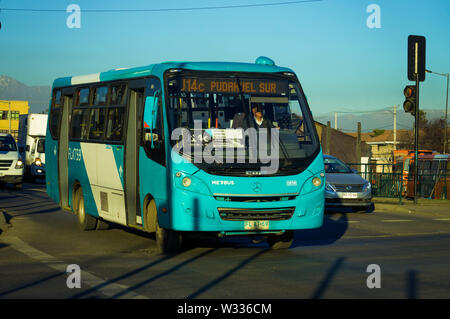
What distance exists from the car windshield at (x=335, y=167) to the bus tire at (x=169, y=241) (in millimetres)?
11526

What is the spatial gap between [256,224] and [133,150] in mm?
2738

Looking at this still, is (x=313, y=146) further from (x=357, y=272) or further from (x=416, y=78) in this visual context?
(x=416, y=78)

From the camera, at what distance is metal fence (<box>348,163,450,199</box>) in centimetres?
2664

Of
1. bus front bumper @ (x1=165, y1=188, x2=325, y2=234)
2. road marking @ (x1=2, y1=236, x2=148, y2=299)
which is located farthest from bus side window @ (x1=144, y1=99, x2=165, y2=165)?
road marking @ (x1=2, y1=236, x2=148, y2=299)

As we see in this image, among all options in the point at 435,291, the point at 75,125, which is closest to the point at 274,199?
the point at 435,291

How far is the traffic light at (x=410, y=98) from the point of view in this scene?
21875 millimetres

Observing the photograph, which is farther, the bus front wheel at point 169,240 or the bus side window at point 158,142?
the bus front wheel at point 169,240

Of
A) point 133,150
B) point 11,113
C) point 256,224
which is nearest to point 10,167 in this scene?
point 133,150

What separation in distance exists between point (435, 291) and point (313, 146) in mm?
3923

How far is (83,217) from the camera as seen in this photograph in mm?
15602

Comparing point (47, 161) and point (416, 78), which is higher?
point (416, 78)

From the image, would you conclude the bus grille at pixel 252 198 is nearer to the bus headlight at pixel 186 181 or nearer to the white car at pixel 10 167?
the bus headlight at pixel 186 181

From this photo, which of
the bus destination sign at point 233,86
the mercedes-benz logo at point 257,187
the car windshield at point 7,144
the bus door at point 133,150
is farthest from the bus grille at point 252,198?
the car windshield at point 7,144

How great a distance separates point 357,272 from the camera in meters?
9.95
